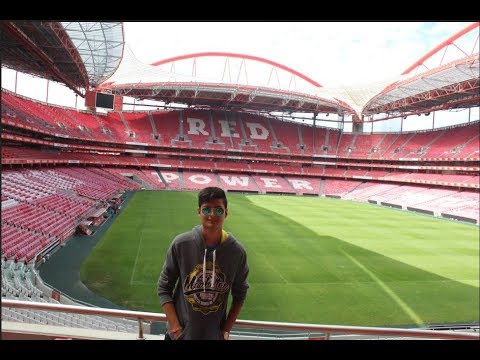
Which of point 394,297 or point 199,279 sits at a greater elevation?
point 199,279

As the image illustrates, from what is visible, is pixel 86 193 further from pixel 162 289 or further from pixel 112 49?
pixel 162 289

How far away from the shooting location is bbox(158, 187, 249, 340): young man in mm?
2469

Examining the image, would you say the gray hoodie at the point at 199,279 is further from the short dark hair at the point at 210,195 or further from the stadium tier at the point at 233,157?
the stadium tier at the point at 233,157

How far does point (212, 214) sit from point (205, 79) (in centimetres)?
4723

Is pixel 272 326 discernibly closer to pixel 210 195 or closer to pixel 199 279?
pixel 199 279

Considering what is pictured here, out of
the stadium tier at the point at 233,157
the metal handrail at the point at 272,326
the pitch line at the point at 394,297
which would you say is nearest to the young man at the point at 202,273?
the metal handrail at the point at 272,326

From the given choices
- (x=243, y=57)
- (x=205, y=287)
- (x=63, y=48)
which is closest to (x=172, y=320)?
(x=205, y=287)

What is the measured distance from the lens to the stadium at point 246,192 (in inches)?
387

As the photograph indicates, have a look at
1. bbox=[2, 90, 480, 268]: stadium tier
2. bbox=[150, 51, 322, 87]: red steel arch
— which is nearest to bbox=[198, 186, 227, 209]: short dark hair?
bbox=[2, 90, 480, 268]: stadium tier

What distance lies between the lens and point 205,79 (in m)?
47.5

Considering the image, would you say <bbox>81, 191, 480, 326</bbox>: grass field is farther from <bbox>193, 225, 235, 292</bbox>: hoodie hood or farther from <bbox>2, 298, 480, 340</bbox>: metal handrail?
<bbox>193, 225, 235, 292</bbox>: hoodie hood
